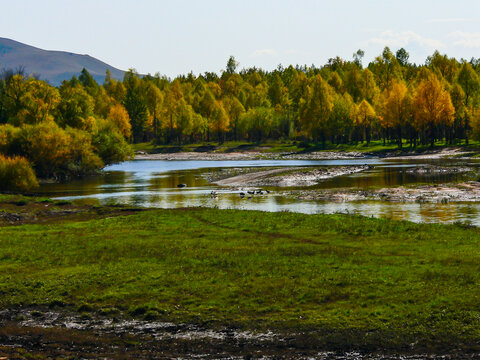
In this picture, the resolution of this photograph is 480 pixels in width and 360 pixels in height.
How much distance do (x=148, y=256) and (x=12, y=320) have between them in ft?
29.2

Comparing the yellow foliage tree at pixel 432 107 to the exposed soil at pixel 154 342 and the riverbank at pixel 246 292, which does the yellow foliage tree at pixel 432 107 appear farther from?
the exposed soil at pixel 154 342

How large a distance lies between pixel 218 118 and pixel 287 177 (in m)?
94.0

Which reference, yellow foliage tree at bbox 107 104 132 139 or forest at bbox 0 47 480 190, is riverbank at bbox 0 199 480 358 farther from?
yellow foliage tree at bbox 107 104 132 139

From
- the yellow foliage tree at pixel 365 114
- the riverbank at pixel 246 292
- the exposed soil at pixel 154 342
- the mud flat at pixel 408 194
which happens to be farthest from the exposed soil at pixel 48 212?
the yellow foliage tree at pixel 365 114

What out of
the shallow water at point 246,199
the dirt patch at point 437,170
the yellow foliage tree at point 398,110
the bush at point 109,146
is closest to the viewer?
the shallow water at point 246,199

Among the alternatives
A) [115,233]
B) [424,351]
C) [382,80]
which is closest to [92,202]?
[115,233]

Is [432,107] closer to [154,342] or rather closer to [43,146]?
[43,146]

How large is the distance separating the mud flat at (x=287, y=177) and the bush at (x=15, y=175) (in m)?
24.1

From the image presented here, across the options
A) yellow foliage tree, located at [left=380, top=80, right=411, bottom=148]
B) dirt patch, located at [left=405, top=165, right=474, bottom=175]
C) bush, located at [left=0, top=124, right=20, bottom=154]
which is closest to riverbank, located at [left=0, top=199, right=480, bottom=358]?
dirt patch, located at [left=405, top=165, right=474, bottom=175]

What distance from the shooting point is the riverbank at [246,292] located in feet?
61.8

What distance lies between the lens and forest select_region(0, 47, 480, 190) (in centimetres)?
8738

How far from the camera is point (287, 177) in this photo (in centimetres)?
8262

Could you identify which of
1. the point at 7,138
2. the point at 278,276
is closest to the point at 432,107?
the point at 7,138

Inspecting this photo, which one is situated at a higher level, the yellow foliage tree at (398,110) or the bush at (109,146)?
the yellow foliage tree at (398,110)
